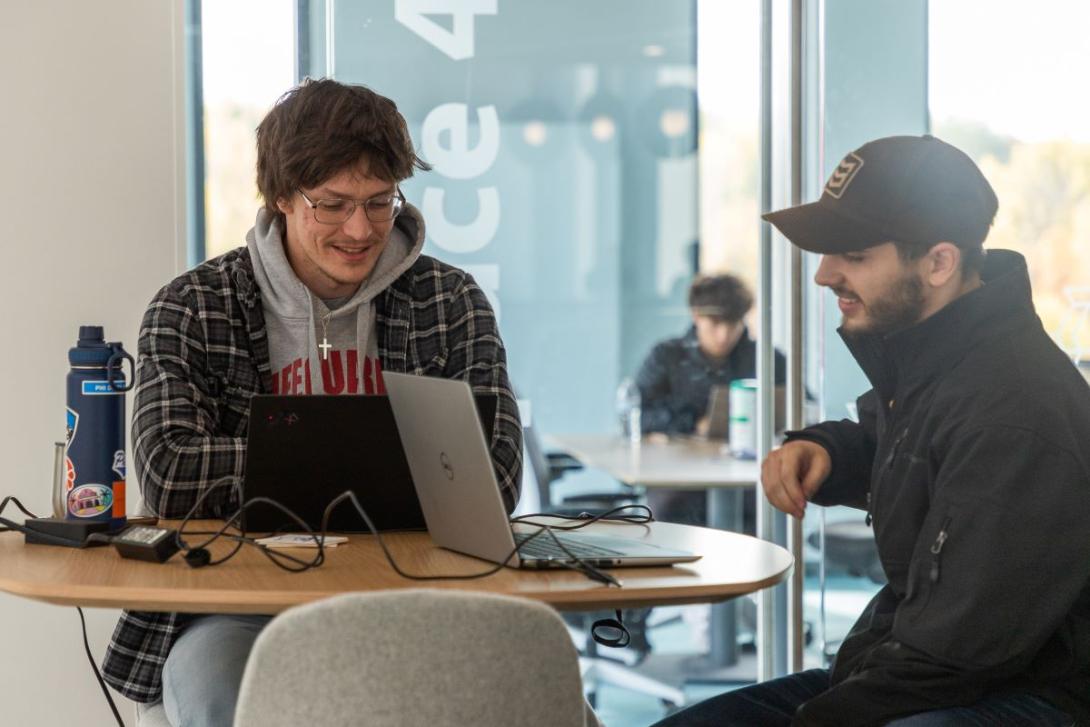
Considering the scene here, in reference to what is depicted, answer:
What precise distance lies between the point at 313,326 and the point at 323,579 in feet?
2.77

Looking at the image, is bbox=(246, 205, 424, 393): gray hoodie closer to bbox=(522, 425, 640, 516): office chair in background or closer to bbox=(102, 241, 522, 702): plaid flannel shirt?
bbox=(102, 241, 522, 702): plaid flannel shirt

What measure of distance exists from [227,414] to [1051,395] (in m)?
1.36

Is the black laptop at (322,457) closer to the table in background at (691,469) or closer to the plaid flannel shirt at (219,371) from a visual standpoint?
the plaid flannel shirt at (219,371)

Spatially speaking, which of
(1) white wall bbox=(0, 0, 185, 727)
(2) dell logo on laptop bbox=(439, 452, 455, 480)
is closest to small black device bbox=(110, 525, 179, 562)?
(2) dell logo on laptop bbox=(439, 452, 455, 480)

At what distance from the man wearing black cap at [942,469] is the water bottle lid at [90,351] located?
1089mm

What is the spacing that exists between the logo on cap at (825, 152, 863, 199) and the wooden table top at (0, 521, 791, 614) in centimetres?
63

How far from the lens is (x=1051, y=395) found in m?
1.81

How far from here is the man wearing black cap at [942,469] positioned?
1732mm

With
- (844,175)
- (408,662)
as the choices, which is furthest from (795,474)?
(408,662)

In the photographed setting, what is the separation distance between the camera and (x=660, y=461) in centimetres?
393

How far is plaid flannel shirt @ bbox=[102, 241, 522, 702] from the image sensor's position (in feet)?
6.77

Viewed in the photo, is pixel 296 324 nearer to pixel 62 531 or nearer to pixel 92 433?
pixel 92 433

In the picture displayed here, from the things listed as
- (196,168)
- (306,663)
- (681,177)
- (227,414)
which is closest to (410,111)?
(196,168)

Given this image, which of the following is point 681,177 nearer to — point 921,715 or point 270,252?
point 270,252
